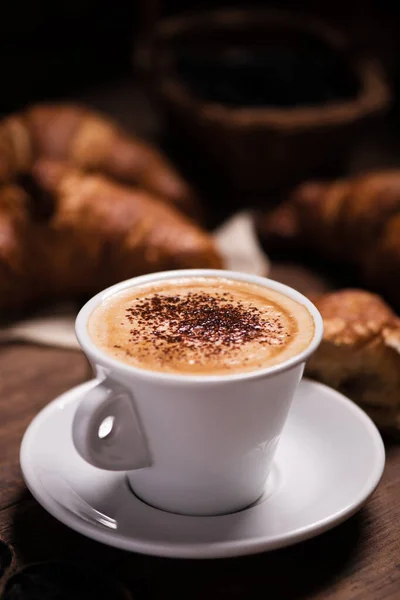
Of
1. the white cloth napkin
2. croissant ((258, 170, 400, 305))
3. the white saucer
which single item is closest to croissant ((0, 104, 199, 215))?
the white cloth napkin

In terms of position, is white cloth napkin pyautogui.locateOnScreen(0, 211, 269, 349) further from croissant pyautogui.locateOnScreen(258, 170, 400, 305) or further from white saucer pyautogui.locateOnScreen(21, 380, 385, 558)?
white saucer pyautogui.locateOnScreen(21, 380, 385, 558)

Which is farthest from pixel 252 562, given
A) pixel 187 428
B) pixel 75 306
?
pixel 75 306

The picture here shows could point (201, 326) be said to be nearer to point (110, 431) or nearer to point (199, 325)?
point (199, 325)

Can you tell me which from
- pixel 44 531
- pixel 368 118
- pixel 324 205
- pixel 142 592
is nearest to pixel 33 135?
pixel 324 205

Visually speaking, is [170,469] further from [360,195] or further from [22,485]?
[360,195]

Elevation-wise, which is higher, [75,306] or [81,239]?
[81,239]

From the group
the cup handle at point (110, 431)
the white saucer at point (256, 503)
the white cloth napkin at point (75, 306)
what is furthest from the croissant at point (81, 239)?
the cup handle at point (110, 431)
